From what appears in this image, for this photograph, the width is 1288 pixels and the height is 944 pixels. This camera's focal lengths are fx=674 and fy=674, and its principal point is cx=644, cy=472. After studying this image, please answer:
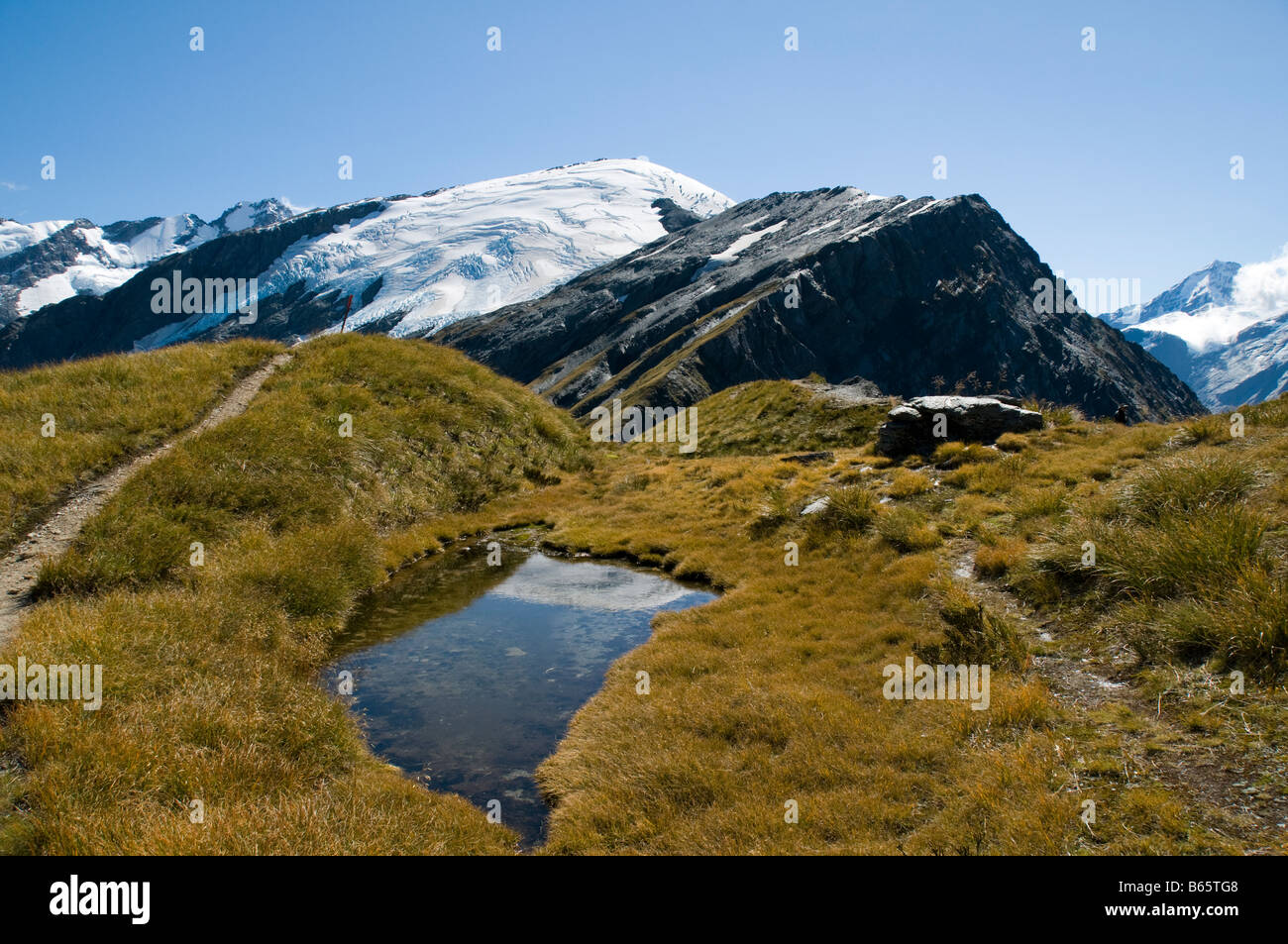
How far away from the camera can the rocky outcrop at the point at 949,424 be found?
25984 mm

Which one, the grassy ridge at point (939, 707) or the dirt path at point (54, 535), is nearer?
the grassy ridge at point (939, 707)

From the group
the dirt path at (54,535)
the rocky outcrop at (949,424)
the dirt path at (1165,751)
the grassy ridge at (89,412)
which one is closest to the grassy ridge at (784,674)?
the dirt path at (1165,751)

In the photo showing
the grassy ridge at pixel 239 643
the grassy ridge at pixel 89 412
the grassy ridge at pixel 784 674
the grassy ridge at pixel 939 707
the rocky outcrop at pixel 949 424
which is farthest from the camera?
the rocky outcrop at pixel 949 424

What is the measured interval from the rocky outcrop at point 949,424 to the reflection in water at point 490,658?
12.1m

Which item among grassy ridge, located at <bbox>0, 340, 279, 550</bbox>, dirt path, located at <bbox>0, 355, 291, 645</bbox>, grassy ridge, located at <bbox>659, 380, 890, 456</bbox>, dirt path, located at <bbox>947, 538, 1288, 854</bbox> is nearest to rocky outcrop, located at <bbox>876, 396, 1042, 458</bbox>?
grassy ridge, located at <bbox>659, 380, 890, 456</bbox>

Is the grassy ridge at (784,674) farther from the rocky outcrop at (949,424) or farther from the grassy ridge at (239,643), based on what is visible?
the rocky outcrop at (949,424)

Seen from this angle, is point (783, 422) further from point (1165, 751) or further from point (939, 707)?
point (1165, 751)

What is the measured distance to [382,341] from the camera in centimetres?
3503

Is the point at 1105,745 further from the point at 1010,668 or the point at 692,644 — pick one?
the point at 692,644

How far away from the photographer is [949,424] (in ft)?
86.7

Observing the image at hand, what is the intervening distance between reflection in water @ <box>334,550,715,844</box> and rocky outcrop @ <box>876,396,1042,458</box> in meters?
12.1

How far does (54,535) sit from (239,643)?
6623mm

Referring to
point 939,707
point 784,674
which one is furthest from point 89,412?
point 939,707
